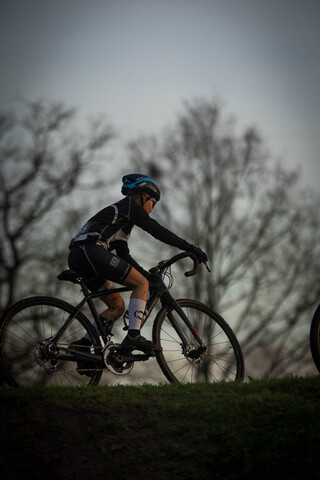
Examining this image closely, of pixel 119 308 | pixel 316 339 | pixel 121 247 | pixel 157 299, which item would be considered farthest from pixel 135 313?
pixel 316 339

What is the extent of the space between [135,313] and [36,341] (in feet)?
3.46

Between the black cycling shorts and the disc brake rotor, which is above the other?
the black cycling shorts

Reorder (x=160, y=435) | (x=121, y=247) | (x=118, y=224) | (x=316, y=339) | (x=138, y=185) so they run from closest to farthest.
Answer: (x=160, y=435) < (x=316, y=339) < (x=118, y=224) < (x=138, y=185) < (x=121, y=247)

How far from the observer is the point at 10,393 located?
4.77 metres

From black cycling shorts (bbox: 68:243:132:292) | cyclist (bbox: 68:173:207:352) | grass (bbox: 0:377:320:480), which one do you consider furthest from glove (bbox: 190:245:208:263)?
grass (bbox: 0:377:320:480)

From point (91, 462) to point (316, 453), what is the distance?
1.58 meters

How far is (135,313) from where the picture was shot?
18.4ft

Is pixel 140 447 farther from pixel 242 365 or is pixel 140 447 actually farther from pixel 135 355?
pixel 242 365

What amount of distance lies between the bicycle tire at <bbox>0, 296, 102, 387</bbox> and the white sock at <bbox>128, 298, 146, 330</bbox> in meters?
0.40

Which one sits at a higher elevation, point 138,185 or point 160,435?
point 138,185

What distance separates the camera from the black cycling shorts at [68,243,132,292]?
5.43 metres

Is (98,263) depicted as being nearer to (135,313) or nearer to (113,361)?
(135,313)

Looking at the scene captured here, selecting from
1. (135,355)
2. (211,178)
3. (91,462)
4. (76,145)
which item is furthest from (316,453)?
(76,145)

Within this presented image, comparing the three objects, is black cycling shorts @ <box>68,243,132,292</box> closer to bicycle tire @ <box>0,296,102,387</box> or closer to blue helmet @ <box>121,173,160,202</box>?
bicycle tire @ <box>0,296,102,387</box>
